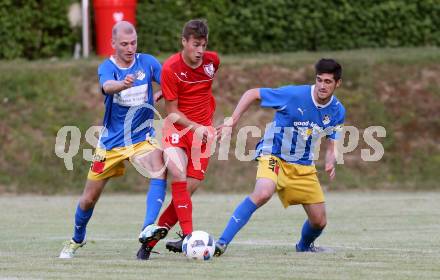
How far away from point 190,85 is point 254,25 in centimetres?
1335

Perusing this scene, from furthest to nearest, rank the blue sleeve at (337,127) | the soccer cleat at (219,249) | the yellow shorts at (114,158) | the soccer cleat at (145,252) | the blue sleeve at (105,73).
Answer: the blue sleeve at (337,127)
the yellow shorts at (114,158)
the blue sleeve at (105,73)
the soccer cleat at (219,249)
the soccer cleat at (145,252)

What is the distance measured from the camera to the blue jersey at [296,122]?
9609 millimetres

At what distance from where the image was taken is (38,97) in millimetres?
20359

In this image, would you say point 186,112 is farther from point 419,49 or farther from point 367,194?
point 419,49

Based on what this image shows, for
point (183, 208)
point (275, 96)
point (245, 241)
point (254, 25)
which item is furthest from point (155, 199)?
point (254, 25)

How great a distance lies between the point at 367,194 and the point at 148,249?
32.7ft

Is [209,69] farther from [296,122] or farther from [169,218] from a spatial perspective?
[169,218]

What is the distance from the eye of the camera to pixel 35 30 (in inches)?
862

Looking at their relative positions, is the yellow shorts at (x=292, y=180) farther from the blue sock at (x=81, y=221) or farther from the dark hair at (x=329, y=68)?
the blue sock at (x=81, y=221)

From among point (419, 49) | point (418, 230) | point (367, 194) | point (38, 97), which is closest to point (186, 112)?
point (418, 230)

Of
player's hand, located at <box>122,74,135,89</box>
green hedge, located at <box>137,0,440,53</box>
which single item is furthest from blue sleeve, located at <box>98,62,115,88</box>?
green hedge, located at <box>137,0,440,53</box>

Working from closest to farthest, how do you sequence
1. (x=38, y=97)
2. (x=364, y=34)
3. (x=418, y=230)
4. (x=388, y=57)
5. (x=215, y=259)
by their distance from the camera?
(x=215, y=259) → (x=418, y=230) → (x=38, y=97) → (x=388, y=57) → (x=364, y=34)

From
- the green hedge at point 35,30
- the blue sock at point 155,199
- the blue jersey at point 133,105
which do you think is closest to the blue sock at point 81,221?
the blue jersey at point 133,105

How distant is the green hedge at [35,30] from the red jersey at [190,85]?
12.6 meters
